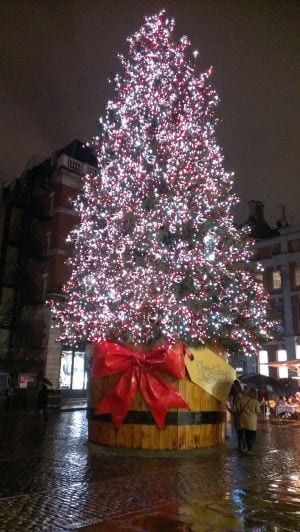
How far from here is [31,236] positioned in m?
32.6

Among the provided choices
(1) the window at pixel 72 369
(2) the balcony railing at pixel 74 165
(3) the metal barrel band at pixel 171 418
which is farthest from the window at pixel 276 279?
(3) the metal barrel band at pixel 171 418

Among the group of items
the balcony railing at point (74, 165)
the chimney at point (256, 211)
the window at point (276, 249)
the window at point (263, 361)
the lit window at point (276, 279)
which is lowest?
the window at point (263, 361)

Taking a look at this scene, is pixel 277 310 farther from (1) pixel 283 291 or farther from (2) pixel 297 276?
(2) pixel 297 276

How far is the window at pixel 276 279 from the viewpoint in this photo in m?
41.2

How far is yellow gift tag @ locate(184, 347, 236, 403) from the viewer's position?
10.3 meters

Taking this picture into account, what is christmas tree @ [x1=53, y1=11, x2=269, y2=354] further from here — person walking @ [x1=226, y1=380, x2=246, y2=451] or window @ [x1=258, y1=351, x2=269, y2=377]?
window @ [x1=258, y1=351, x2=269, y2=377]

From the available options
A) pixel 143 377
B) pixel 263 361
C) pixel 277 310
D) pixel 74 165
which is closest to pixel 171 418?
pixel 143 377

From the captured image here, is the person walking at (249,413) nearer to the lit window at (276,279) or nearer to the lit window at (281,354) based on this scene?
the lit window at (281,354)

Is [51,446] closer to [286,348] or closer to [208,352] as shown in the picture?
[208,352]

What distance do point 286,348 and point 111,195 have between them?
32028 millimetres

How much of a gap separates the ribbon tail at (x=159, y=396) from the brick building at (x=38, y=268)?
64.6 ft

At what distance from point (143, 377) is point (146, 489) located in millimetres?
3410

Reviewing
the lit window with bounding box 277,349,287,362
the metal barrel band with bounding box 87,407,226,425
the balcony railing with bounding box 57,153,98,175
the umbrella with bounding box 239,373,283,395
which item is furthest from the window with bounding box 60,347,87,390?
the metal barrel band with bounding box 87,407,226,425

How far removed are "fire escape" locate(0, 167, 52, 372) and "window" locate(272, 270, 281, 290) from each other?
2110 cm
